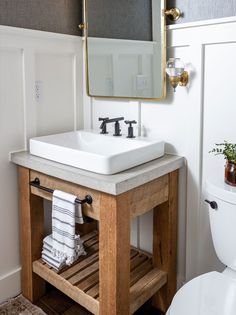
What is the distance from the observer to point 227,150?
1.50 meters

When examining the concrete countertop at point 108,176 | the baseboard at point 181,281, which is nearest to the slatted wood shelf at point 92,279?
the baseboard at point 181,281

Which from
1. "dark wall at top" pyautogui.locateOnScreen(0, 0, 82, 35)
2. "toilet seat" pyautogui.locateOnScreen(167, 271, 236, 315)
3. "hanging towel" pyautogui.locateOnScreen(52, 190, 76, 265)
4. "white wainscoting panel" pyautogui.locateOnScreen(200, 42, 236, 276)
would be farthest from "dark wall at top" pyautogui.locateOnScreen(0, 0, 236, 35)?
"toilet seat" pyautogui.locateOnScreen(167, 271, 236, 315)

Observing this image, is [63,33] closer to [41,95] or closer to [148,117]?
[41,95]

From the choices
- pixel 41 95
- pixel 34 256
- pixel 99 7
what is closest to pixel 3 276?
pixel 34 256

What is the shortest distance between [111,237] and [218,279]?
463 mm

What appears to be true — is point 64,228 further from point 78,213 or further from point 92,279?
point 92,279

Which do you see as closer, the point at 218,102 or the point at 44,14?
the point at 218,102

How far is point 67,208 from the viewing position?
5.22 feet

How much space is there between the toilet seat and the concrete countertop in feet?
1.52

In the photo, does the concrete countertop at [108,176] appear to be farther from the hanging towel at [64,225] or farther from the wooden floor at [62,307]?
the wooden floor at [62,307]

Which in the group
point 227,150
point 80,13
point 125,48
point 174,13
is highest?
point 80,13

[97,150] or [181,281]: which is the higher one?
[97,150]

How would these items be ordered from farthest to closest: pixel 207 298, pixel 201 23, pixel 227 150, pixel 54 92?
pixel 54 92, pixel 201 23, pixel 227 150, pixel 207 298

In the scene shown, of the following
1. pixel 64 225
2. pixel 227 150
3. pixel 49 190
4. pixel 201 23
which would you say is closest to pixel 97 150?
pixel 49 190
